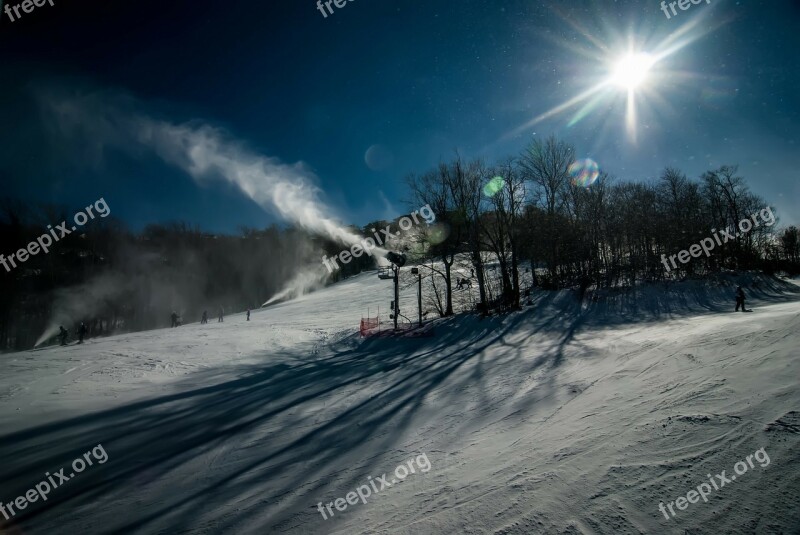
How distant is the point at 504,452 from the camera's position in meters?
4.71

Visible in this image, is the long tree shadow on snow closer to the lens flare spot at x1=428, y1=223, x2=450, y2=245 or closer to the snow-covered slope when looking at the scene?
the snow-covered slope

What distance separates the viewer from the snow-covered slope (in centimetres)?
335

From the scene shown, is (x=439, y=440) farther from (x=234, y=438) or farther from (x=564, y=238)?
(x=564, y=238)

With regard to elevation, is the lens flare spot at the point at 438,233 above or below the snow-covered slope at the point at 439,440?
above

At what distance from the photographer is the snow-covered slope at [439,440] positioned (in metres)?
3.35

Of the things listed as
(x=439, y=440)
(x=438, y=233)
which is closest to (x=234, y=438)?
(x=439, y=440)

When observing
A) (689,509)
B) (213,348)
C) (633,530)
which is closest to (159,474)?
(633,530)

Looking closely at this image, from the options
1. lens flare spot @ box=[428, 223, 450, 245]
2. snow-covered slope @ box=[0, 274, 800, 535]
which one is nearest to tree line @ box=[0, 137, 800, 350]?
lens flare spot @ box=[428, 223, 450, 245]

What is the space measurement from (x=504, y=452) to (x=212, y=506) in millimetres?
4140

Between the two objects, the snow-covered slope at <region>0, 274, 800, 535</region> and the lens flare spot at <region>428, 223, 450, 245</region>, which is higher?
the lens flare spot at <region>428, 223, 450, 245</region>

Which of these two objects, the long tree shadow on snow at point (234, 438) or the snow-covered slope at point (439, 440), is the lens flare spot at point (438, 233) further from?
the snow-covered slope at point (439, 440)

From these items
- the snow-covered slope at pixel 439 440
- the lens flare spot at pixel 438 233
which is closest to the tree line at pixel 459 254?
the lens flare spot at pixel 438 233

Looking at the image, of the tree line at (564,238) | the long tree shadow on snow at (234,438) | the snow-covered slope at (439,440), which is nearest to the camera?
the snow-covered slope at (439,440)

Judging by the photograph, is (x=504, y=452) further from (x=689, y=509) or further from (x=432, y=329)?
(x=432, y=329)
